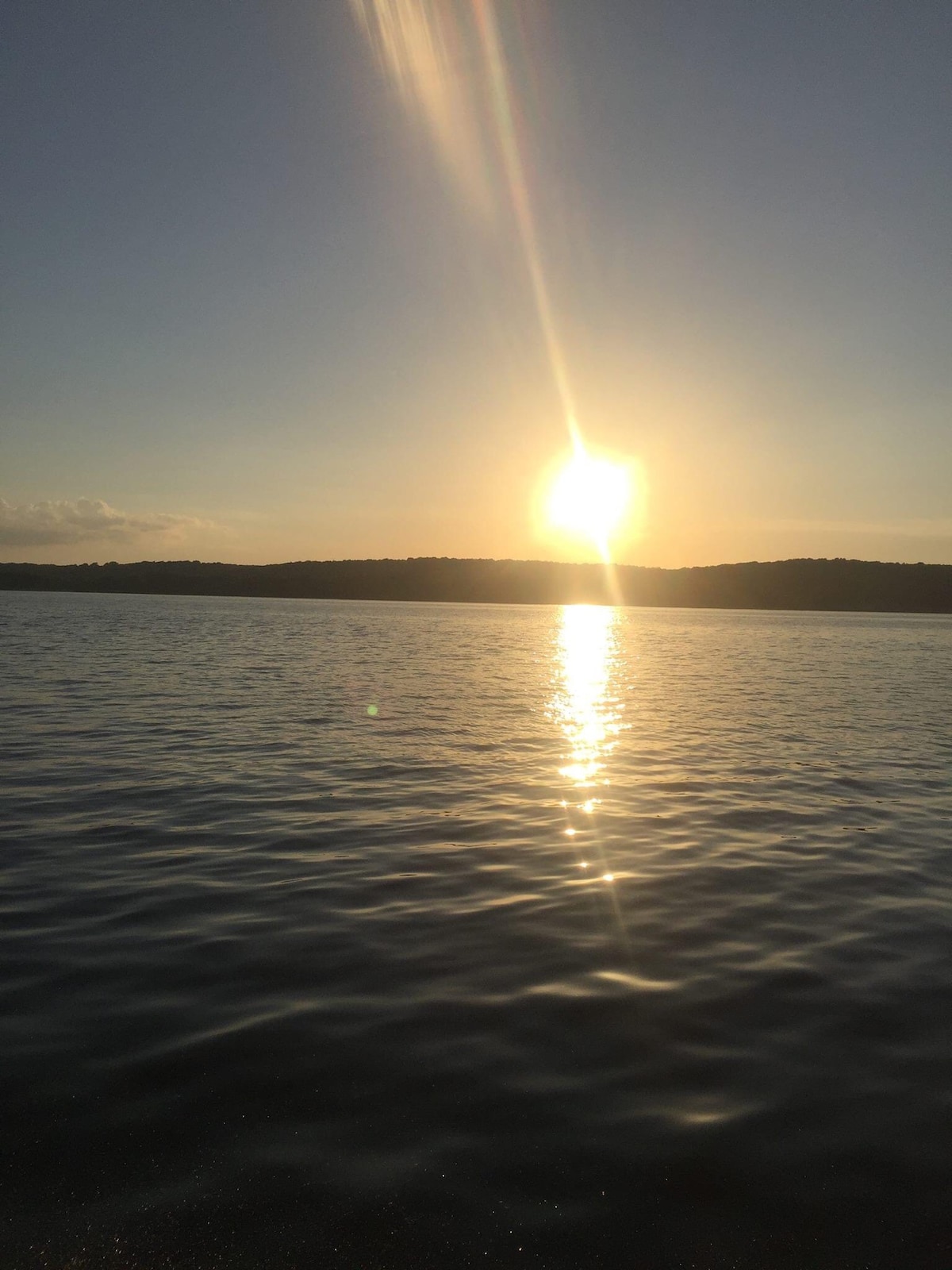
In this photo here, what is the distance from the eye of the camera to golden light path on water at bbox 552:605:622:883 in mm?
15055

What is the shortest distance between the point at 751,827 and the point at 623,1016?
8505 mm

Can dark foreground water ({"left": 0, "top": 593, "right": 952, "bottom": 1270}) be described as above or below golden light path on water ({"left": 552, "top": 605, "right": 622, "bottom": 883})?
above

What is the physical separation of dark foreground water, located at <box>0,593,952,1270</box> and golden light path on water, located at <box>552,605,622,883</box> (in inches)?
8.7

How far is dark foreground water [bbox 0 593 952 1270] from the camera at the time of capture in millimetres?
5207

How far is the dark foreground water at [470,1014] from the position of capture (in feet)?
17.1

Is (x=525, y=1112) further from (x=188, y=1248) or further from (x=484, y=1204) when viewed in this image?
(x=188, y=1248)

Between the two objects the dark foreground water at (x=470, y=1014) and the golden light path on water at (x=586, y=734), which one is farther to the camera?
the golden light path on water at (x=586, y=734)

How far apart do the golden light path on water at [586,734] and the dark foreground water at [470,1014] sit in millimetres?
220

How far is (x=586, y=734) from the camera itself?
27719 millimetres

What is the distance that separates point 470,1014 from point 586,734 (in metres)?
20.1

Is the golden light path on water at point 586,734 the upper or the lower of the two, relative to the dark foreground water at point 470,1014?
lower

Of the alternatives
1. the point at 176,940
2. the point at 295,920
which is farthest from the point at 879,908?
the point at 176,940

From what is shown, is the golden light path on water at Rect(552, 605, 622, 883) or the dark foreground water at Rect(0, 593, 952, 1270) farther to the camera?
the golden light path on water at Rect(552, 605, 622, 883)

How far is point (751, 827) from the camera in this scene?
1566 centimetres
